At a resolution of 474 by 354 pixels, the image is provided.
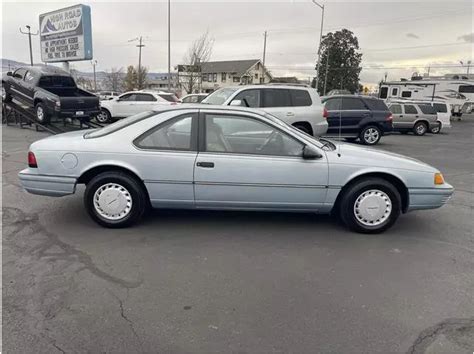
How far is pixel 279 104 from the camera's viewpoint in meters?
9.68

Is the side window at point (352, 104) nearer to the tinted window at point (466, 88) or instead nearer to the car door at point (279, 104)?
the car door at point (279, 104)

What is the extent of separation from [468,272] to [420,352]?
1587 mm

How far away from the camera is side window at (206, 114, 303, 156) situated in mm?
4324

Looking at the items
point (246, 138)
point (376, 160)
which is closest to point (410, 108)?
point (376, 160)

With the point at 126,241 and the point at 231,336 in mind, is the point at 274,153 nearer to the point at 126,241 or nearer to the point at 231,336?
the point at 126,241

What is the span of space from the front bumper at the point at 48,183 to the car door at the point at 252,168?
1520mm

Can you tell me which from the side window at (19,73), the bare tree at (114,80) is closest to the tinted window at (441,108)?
the side window at (19,73)

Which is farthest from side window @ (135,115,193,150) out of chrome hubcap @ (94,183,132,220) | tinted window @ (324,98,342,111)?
tinted window @ (324,98,342,111)

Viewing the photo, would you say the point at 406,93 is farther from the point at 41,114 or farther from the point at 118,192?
the point at 118,192

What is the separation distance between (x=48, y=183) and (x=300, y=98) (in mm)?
7148

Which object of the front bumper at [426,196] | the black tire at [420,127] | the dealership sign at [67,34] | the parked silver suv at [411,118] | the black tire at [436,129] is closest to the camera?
the front bumper at [426,196]

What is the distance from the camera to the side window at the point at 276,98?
9.56 meters

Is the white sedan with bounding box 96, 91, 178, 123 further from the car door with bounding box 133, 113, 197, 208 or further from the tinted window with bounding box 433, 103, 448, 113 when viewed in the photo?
the tinted window with bounding box 433, 103, 448, 113

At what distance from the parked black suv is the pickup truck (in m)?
8.57
